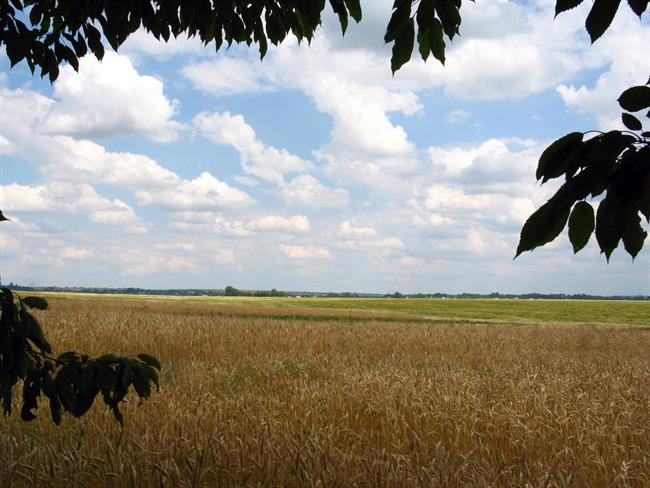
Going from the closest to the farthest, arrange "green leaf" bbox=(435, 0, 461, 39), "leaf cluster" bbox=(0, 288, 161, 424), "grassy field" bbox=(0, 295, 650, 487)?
"green leaf" bbox=(435, 0, 461, 39) < "leaf cluster" bbox=(0, 288, 161, 424) < "grassy field" bbox=(0, 295, 650, 487)

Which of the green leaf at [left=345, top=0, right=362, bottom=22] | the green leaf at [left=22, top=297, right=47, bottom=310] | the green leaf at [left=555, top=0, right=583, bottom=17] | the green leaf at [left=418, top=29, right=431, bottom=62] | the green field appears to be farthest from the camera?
the green field

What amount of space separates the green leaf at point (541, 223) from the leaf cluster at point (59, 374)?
84.6 inches

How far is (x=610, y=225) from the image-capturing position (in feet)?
4.29

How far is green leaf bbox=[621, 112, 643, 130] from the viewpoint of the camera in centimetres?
136

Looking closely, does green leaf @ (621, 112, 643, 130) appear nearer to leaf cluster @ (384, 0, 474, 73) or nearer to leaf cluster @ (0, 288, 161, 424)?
leaf cluster @ (384, 0, 474, 73)

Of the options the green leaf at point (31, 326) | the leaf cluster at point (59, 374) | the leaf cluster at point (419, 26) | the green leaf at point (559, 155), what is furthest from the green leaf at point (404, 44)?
the green leaf at point (31, 326)

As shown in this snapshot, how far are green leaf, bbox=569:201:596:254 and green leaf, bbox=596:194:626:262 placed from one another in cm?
6

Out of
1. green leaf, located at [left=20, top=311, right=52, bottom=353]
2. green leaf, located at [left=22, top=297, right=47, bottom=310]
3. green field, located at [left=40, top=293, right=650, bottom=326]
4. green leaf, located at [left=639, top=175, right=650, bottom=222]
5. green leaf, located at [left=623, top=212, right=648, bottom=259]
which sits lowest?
green field, located at [left=40, top=293, right=650, bottom=326]

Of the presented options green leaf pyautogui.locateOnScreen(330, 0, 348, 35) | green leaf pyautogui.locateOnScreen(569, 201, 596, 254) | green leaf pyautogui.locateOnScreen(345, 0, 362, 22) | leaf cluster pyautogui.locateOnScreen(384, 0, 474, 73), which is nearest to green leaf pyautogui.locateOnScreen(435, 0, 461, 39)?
leaf cluster pyautogui.locateOnScreen(384, 0, 474, 73)

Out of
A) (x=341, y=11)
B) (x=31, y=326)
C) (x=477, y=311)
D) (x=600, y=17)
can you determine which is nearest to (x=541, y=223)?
(x=600, y=17)

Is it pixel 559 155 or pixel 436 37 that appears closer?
pixel 559 155

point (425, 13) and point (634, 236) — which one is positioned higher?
point (425, 13)

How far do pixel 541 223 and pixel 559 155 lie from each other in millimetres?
192

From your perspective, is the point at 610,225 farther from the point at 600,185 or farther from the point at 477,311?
the point at 477,311
